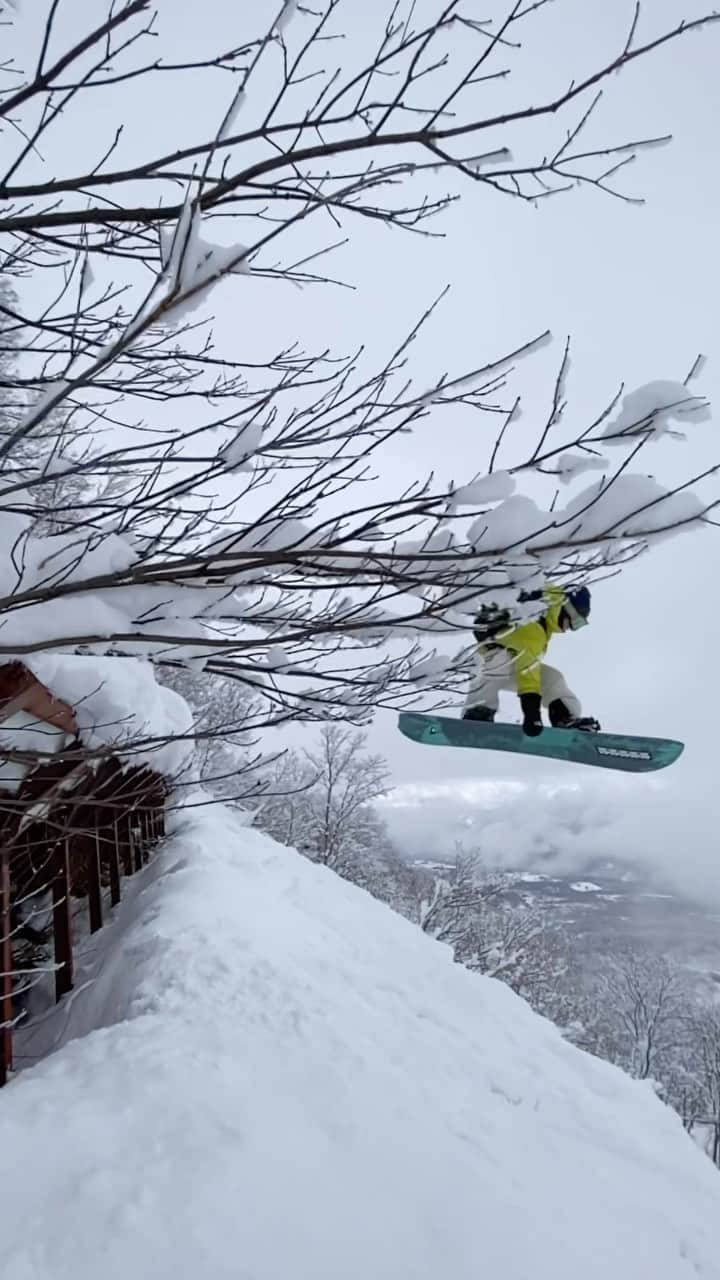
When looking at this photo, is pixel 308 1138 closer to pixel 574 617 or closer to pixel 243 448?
pixel 243 448

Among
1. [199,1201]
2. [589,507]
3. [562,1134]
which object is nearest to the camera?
[589,507]

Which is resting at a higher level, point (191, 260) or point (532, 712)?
point (191, 260)

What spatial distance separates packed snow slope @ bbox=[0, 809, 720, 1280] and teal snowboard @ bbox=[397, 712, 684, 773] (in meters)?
2.67

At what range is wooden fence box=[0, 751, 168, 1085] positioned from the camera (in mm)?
3844

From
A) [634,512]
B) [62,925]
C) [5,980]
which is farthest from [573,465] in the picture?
[62,925]

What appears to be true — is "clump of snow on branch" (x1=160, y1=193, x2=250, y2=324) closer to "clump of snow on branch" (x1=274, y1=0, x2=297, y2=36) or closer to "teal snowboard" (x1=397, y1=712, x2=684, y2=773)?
"clump of snow on branch" (x1=274, y1=0, x2=297, y2=36)

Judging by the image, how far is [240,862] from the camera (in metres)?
7.25

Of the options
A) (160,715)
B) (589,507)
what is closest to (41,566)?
(589,507)

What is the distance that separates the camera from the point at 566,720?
7.11 meters

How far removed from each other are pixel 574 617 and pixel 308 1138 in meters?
4.28

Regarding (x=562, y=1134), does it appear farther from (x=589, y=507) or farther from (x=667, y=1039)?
(x=667, y=1039)

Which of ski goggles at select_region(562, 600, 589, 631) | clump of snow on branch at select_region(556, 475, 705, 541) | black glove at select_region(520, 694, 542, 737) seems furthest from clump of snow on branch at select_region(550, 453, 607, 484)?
black glove at select_region(520, 694, 542, 737)

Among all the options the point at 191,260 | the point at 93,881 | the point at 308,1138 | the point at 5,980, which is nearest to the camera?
the point at 191,260

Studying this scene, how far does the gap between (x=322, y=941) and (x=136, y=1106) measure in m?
3.09
